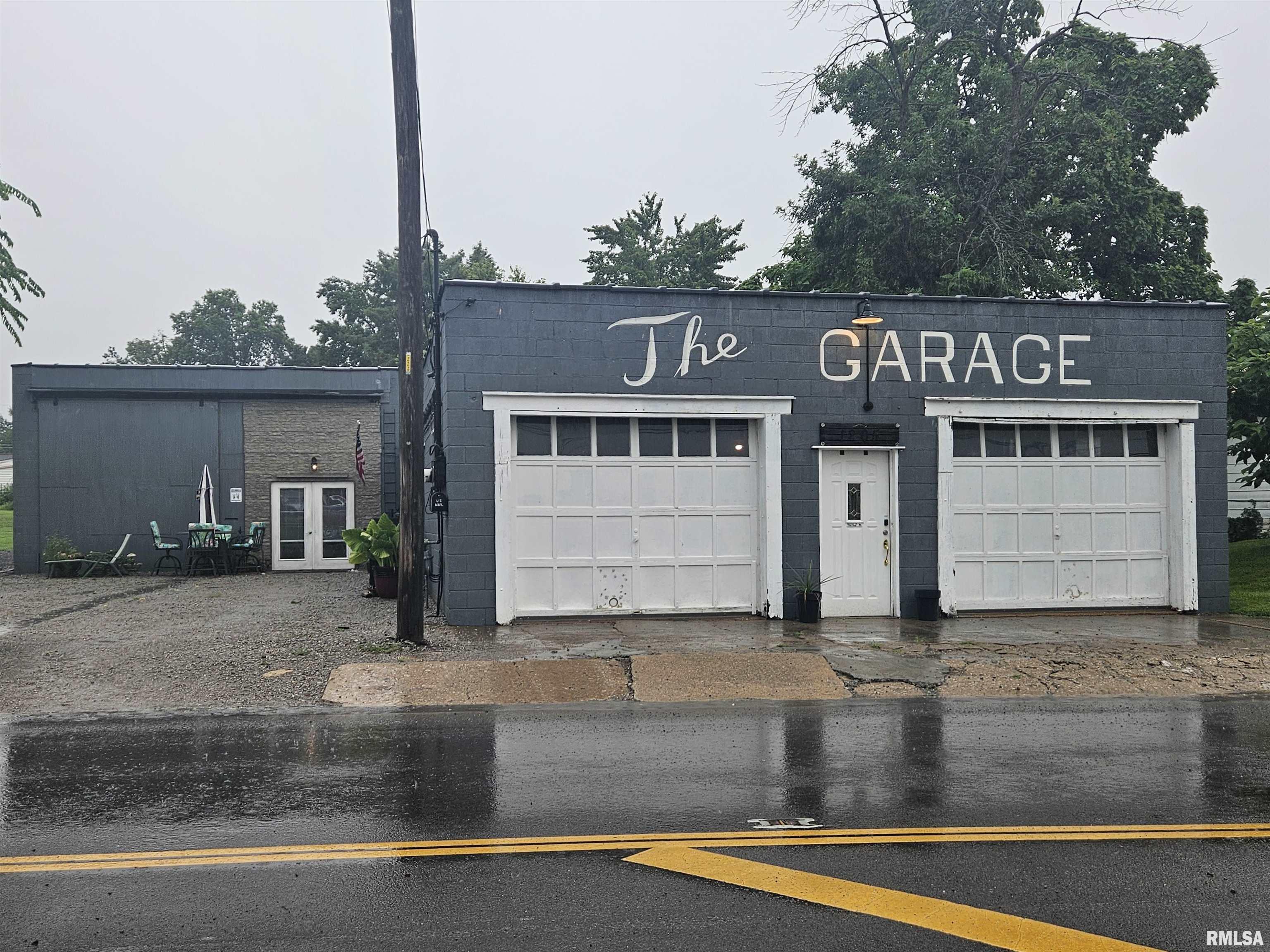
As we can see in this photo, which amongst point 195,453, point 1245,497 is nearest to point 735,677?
point 195,453

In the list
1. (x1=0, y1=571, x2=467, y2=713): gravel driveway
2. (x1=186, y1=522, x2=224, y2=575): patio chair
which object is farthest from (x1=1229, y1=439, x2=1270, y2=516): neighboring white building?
(x1=186, y1=522, x2=224, y2=575): patio chair

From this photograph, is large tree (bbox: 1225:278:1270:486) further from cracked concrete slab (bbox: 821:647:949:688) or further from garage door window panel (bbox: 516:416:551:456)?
garage door window panel (bbox: 516:416:551:456)

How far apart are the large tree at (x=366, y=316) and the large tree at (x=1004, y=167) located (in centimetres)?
3126

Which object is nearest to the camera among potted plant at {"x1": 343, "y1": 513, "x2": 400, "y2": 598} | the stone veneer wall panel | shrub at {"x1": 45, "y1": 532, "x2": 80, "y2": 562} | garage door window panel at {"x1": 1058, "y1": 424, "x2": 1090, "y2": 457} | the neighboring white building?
garage door window panel at {"x1": 1058, "y1": 424, "x2": 1090, "y2": 457}

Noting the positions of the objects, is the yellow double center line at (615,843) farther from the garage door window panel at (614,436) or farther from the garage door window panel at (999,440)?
the garage door window panel at (999,440)

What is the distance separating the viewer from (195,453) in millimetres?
23656

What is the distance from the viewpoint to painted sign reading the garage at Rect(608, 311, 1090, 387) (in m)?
13.2

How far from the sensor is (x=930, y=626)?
12.7 m

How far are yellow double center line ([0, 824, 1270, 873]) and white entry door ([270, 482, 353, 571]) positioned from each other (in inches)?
781

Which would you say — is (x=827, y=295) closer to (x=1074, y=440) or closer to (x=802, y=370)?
(x=802, y=370)

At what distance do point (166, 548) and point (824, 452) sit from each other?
16431mm

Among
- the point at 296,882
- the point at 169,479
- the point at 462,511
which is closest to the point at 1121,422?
the point at 462,511

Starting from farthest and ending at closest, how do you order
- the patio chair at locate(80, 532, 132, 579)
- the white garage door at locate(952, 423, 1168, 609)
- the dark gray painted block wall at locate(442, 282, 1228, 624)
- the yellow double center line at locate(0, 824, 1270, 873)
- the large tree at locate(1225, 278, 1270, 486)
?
the patio chair at locate(80, 532, 132, 579), the large tree at locate(1225, 278, 1270, 486), the white garage door at locate(952, 423, 1168, 609), the dark gray painted block wall at locate(442, 282, 1228, 624), the yellow double center line at locate(0, 824, 1270, 873)

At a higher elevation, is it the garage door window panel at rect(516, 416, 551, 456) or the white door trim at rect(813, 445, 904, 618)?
the garage door window panel at rect(516, 416, 551, 456)
